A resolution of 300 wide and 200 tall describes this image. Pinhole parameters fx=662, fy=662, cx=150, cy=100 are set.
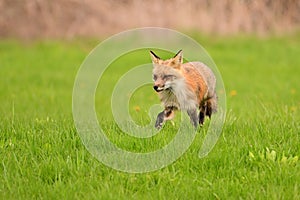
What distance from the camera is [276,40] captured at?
18.1m

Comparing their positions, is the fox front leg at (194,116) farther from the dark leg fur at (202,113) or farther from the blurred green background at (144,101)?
the dark leg fur at (202,113)

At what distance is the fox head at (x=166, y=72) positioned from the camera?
20.5ft

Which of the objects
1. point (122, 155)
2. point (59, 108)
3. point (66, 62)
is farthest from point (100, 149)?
point (66, 62)

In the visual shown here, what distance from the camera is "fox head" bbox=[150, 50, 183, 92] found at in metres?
6.24

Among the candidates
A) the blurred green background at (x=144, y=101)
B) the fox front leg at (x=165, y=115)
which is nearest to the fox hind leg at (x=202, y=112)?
the blurred green background at (x=144, y=101)

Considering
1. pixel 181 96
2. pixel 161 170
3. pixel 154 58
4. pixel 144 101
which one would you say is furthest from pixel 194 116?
pixel 144 101

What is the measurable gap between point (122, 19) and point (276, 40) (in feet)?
13.9

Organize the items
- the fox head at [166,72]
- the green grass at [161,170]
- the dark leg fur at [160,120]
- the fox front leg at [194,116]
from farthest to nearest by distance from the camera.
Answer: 1. the dark leg fur at [160,120]
2. the fox front leg at [194,116]
3. the fox head at [166,72]
4. the green grass at [161,170]

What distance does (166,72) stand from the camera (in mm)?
6254

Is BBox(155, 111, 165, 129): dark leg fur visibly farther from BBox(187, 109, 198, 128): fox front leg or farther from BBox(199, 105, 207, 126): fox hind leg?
BBox(199, 105, 207, 126): fox hind leg

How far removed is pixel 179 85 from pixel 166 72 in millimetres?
216

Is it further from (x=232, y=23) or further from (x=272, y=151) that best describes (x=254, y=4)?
(x=272, y=151)

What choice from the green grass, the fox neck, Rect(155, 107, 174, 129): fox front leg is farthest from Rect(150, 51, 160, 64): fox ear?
the green grass

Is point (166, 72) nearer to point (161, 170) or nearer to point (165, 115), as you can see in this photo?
point (165, 115)
